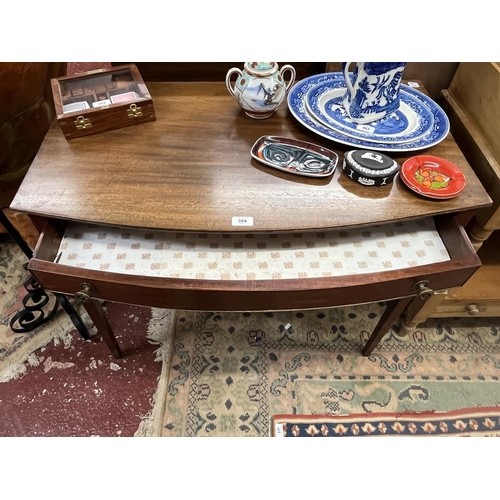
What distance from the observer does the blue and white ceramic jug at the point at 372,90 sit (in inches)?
32.1

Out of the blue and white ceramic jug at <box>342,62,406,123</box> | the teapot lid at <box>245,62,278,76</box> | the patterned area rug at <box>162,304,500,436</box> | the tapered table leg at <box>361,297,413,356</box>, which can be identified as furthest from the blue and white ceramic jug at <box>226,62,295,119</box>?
the patterned area rug at <box>162,304,500,436</box>

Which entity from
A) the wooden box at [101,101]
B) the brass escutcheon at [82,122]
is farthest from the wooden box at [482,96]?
the brass escutcheon at [82,122]

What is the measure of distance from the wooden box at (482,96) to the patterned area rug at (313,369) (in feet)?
1.89

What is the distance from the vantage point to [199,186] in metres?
0.80

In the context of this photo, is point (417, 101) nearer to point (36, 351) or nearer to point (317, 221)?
point (317, 221)

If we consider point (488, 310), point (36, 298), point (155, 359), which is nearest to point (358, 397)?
point (488, 310)

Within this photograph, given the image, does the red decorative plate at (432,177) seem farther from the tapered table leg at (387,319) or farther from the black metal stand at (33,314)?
the black metal stand at (33,314)

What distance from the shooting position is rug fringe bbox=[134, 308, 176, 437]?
1.03 m

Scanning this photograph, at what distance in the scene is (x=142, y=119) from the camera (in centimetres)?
91

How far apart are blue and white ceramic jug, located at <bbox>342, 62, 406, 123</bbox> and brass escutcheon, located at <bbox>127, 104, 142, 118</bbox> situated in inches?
18.1

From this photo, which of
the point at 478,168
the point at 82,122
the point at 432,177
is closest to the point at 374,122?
the point at 432,177

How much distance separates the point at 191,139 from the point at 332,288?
451mm

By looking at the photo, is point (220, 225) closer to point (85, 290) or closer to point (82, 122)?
point (85, 290)

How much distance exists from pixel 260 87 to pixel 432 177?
0.40 m
